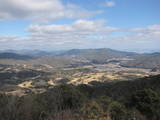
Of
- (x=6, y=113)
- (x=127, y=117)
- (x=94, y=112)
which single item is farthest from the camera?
(x=6, y=113)

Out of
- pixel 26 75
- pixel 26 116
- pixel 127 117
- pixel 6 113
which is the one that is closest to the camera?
pixel 127 117

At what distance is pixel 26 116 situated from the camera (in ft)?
54.6

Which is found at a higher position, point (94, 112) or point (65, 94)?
point (94, 112)

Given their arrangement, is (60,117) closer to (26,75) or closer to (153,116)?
(153,116)

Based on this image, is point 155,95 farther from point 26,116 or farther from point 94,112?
point 26,116

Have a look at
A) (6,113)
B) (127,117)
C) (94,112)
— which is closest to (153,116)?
(127,117)

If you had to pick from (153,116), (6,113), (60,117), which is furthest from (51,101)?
(60,117)

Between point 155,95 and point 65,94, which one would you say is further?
point 65,94

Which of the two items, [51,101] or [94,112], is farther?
[51,101]

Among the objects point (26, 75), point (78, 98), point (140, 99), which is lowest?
point (26, 75)

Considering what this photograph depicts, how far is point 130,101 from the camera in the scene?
22.2m

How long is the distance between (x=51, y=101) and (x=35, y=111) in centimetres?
340

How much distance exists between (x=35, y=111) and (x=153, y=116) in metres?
11.7

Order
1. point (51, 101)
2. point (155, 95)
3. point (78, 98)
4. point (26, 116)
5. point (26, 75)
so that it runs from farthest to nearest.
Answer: point (26, 75)
point (78, 98)
point (51, 101)
point (155, 95)
point (26, 116)
